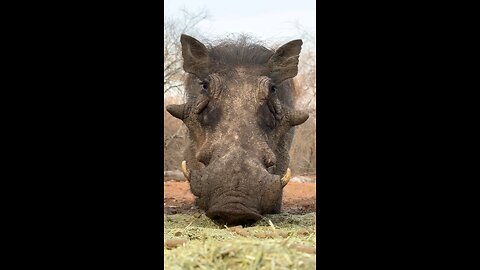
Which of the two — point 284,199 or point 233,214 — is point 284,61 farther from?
point 233,214

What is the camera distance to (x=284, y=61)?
5.84m

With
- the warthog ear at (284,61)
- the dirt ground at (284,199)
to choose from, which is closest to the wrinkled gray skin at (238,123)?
the warthog ear at (284,61)

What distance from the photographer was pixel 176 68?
20.8 feet

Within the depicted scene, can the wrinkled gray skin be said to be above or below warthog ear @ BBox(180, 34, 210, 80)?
below

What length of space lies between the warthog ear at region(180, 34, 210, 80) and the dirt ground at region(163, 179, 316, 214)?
4.42ft

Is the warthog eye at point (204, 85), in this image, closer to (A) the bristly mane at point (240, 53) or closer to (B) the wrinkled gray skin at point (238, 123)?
(B) the wrinkled gray skin at point (238, 123)

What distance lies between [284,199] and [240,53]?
193 centimetres

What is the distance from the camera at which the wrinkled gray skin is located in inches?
182

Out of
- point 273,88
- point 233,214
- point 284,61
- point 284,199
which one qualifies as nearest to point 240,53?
point 284,61

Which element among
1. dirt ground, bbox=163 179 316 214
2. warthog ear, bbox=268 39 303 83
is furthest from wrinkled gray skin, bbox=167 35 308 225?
dirt ground, bbox=163 179 316 214

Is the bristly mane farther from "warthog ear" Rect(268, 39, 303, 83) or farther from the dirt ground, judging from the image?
the dirt ground
